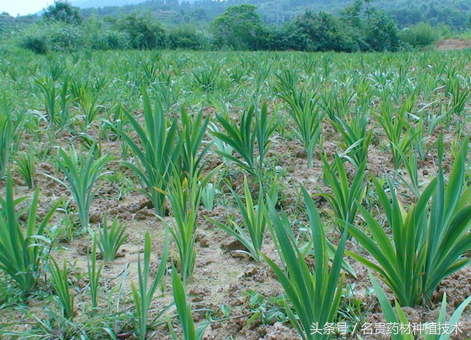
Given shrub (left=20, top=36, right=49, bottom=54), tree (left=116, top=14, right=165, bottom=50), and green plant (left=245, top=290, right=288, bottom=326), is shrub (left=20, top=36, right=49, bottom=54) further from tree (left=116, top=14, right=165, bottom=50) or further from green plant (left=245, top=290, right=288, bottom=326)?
green plant (left=245, top=290, right=288, bottom=326)

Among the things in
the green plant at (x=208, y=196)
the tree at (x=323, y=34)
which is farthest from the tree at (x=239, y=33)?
the green plant at (x=208, y=196)

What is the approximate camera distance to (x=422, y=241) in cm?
116

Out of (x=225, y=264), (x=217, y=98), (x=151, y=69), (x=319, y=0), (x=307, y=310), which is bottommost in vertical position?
(x=225, y=264)

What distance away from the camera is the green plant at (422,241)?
3.58 feet

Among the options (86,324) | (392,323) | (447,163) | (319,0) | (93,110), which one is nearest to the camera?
(392,323)

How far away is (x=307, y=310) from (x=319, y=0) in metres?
115

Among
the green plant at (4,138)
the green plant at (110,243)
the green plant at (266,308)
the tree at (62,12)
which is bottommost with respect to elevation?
the green plant at (266,308)

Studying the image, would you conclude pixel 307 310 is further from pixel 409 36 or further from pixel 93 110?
pixel 409 36

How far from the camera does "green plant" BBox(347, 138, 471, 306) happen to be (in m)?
1.09

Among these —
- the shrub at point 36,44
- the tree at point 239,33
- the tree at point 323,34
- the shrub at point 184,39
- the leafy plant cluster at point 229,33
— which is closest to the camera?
the shrub at point 36,44

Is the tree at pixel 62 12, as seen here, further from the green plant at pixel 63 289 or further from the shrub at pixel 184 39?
the green plant at pixel 63 289

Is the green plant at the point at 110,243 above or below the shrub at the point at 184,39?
below

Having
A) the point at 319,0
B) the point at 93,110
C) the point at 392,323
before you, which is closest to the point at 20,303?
the point at 392,323

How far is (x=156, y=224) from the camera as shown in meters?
1.79
